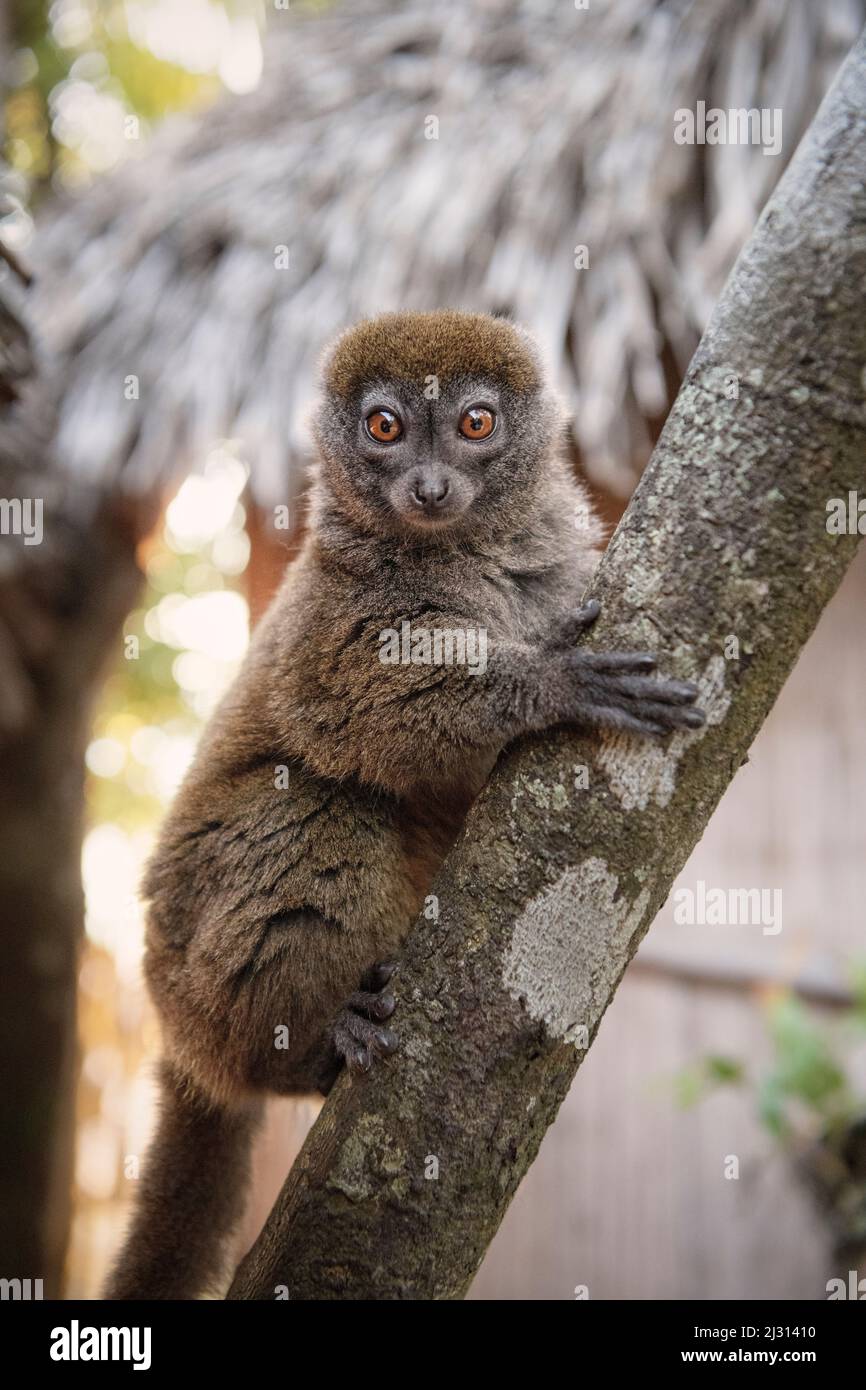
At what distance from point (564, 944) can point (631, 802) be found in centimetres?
26

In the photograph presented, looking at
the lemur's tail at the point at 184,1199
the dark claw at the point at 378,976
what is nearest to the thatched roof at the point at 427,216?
the dark claw at the point at 378,976

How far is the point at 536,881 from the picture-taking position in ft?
6.61

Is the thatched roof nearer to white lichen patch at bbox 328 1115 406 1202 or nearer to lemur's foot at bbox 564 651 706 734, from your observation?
lemur's foot at bbox 564 651 706 734

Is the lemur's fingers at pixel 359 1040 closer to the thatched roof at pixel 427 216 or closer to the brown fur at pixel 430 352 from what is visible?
the brown fur at pixel 430 352

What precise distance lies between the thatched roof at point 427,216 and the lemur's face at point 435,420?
1.58 m

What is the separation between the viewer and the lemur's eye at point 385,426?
3191 mm

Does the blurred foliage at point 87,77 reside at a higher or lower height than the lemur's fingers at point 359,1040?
higher

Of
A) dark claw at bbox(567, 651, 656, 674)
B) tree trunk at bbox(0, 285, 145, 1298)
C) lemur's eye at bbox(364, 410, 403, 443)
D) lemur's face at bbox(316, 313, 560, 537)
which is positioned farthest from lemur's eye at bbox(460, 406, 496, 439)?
tree trunk at bbox(0, 285, 145, 1298)

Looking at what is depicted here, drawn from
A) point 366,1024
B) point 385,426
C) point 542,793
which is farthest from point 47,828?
point 542,793

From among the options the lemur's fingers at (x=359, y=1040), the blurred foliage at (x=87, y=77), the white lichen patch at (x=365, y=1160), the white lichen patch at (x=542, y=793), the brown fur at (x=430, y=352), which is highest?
the blurred foliage at (x=87, y=77)

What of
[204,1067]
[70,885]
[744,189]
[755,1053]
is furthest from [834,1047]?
[70,885]

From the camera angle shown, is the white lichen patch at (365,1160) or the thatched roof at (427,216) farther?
the thatched roof at (427,216)
